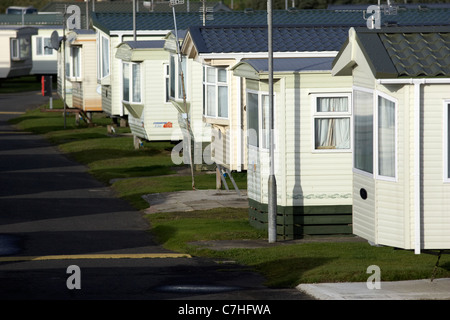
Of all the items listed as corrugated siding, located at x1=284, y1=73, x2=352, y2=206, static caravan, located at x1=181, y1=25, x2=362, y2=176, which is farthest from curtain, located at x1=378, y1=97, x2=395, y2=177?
static caravan, located at x1=181, y1=25, x2=362, y2=176

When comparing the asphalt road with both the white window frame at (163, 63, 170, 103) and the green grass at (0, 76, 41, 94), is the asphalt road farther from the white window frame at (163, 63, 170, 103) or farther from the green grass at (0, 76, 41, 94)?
the green grass at (0, 76, 41, 94)

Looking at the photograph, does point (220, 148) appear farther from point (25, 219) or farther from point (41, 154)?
point (41, 154)

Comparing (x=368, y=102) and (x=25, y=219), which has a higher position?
(x=368, y=102)

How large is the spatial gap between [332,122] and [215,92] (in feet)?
21.5

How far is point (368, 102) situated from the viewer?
15.4 metres

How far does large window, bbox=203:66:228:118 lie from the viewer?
26.2 metres

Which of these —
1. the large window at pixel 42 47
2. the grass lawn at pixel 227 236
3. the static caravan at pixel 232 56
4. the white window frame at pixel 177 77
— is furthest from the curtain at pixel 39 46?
the static caravan at pixel 232 56

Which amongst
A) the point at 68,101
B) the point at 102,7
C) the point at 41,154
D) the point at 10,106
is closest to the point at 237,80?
the point at 41,154

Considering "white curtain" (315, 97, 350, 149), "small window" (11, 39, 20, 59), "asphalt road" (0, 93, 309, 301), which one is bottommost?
"asphalt road" (0, 93, 309, 301)

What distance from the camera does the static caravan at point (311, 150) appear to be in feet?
67.4

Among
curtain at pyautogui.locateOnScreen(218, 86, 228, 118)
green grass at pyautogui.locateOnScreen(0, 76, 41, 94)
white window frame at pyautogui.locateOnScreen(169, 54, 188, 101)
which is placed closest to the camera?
curtain at pyautogui.locateOnScreen(218, 86, 228, 118)

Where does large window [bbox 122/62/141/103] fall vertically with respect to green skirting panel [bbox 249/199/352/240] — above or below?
above

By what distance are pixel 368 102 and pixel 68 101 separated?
40.7m

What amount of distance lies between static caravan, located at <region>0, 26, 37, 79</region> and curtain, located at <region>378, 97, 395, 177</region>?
5968cm
